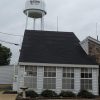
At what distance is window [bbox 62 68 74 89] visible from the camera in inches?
1189

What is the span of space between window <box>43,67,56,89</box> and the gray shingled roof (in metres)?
Result: 0.82

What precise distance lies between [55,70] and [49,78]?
891 mm

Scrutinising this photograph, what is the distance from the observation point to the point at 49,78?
3000 cm

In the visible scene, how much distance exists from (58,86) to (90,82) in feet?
9.64

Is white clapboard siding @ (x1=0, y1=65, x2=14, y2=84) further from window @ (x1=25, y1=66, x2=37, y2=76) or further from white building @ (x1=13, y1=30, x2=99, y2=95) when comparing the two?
window @ (x1=25, y1=66, x2=37, y2=76)

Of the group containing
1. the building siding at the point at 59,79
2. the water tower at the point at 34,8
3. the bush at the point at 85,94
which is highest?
the water tower at the point at 34,8

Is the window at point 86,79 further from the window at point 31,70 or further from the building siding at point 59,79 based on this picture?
the window at point 31,70

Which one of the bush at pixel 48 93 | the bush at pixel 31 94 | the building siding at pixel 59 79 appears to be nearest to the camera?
the bush at pixel 31 94

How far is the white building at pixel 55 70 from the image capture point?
29.7 meters

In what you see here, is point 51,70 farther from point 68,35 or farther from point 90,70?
point 68,35

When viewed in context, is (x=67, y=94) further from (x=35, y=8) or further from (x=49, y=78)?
(x=35, y=8)

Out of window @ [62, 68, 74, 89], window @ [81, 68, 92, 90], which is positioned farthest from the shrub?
window @ [62, 68, 74, 89]

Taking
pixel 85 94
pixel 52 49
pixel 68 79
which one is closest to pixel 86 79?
pixel 68 79

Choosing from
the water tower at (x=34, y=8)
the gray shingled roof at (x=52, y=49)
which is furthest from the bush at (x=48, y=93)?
the water tower at (x=34, y=8)
